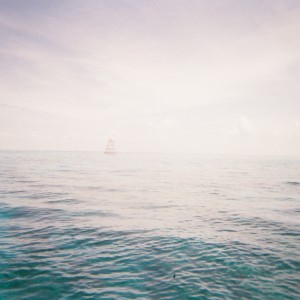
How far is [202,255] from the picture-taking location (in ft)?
43.2

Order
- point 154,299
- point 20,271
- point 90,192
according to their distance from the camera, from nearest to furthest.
Result: point 154,299 < point 20,271 < point 90,192

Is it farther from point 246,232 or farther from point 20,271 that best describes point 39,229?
point 246,232

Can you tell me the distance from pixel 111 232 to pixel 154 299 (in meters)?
8.29

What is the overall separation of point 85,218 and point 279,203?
2287cm

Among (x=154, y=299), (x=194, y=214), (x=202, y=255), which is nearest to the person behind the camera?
(x=154, y=299)

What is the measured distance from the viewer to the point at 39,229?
17.1 metres

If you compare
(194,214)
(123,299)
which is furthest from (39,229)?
(194,214)

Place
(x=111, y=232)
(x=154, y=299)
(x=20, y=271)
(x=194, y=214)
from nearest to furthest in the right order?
(x=154, y=299) → (x=20, y=271) → (x=111, y=232) → (x=194, y=214)

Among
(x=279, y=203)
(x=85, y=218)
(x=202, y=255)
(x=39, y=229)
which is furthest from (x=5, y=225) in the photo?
(x=279, y=203)

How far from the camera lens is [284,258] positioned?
12844 mm

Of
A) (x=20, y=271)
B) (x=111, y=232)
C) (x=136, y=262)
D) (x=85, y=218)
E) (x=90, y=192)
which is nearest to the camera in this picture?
(x=20, y=271)

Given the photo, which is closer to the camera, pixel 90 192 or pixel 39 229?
pixel 39 229

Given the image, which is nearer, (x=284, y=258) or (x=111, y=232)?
(x=284, y=258)

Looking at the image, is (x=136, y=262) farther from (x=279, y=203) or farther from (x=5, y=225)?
(x=279, y=203)
